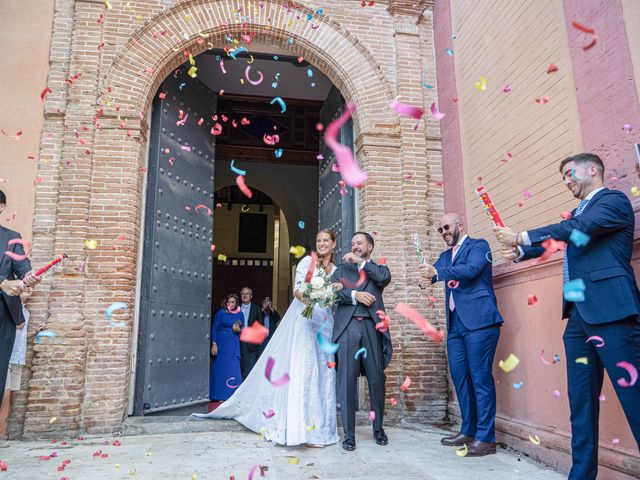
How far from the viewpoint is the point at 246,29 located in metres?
5.99

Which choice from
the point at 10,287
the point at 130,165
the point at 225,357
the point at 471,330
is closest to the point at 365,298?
the point at 471,330

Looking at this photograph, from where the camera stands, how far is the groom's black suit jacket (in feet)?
14.1

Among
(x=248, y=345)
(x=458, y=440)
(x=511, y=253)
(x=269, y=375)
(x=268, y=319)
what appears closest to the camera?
(x=511, y=253)

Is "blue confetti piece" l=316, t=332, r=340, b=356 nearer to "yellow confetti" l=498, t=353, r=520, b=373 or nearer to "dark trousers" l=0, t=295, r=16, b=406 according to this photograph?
"yellow confetti" l=498, t=353, r=520, b=373

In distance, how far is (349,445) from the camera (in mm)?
4043

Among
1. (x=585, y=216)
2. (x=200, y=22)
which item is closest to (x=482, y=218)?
(x=585, y=216)

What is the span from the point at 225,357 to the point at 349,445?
11.3 feet

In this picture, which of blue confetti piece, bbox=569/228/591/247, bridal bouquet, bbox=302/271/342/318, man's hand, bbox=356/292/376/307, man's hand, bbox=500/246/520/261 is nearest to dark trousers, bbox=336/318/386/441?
man's hand, bbox=356/292/376/307

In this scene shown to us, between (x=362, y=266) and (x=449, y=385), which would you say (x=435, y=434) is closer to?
(x=449, y=385)

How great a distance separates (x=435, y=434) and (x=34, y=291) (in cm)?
406

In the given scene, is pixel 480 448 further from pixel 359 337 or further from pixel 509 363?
pixel 359 337

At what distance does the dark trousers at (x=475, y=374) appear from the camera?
Result: 12.7 ft

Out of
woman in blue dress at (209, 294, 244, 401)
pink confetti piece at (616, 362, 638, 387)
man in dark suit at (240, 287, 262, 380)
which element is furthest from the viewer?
man in dark suit at (240, 287, 262, 380)

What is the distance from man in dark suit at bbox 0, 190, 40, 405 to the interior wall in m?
1.16
